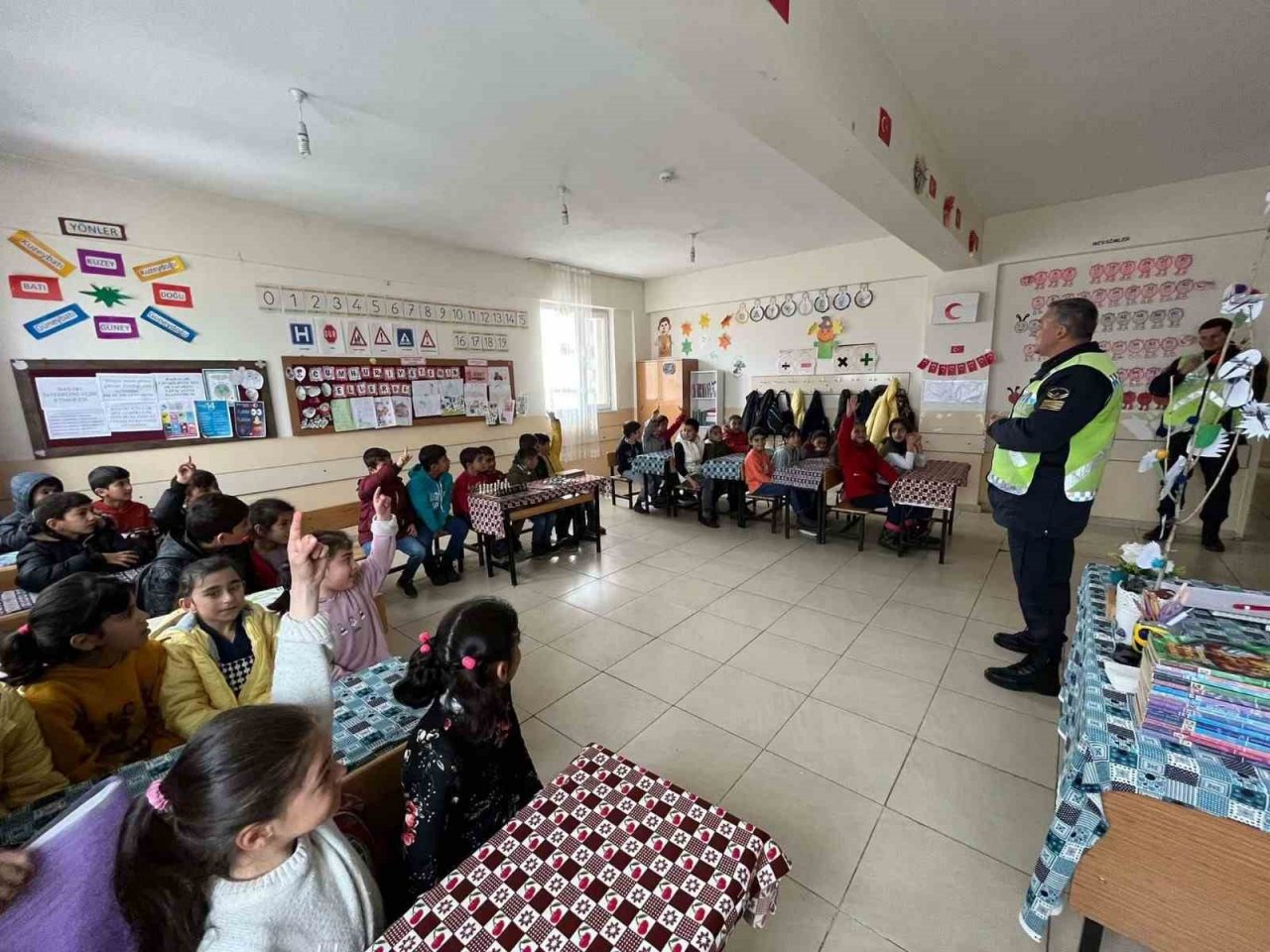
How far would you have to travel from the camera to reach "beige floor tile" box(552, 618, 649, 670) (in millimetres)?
2562

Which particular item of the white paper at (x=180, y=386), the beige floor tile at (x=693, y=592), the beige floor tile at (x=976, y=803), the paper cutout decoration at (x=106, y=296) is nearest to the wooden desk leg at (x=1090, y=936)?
the beige floor tile at (x=976, y=803)

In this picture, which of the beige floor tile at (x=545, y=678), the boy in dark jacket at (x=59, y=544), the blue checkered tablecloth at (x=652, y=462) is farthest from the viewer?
the blue checkered tablecloth at (x=652, y=462)

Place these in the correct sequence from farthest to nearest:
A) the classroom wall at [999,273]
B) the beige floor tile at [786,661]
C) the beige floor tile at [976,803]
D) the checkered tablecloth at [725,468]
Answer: the checkered tablecloth at [725,468] → the classroom wall at [999,273] → the beige floor tile at [786,661] → the beige floor tile at [976,803]

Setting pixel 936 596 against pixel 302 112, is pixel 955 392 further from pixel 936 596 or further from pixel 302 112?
pixel 302 112

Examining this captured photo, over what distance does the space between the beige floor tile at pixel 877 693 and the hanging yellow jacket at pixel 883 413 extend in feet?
11.1

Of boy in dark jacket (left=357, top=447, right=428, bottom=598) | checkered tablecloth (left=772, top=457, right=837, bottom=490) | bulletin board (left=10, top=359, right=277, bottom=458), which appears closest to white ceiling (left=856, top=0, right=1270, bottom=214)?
checkered tablecloth (left=772, top=457, right=837, bottom=490)

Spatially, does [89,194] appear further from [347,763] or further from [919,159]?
[919,159]

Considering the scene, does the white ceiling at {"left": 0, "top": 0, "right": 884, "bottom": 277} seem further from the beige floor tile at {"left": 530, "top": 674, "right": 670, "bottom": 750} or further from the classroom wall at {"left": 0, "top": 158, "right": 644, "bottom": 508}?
the beige floor tile at {"left": 530, "top": 674, "right": 670, "bottom": 750}

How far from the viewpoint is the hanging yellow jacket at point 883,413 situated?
5145mm

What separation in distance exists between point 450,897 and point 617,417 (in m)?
6.48

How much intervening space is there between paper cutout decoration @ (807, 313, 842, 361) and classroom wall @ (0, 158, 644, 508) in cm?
369

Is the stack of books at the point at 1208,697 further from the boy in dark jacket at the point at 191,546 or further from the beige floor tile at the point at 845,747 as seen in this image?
the boy in dark jacket at the point at 191,546

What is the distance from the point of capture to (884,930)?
4.19 ft

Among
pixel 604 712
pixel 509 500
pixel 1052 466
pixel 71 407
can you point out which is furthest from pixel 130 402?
pixel 1052 466
